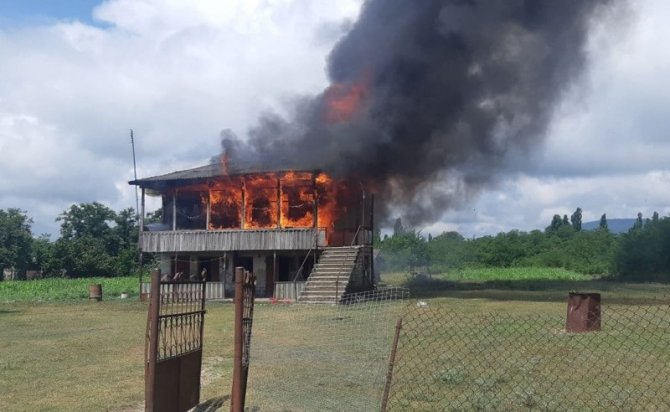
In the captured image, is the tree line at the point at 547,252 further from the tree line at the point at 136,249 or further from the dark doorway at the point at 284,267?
the dark doorway at the point at 284,267

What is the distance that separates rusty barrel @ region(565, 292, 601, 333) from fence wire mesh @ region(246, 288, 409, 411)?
419cm

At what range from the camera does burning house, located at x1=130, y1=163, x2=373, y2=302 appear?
3191 cm

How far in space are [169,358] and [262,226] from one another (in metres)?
27.3

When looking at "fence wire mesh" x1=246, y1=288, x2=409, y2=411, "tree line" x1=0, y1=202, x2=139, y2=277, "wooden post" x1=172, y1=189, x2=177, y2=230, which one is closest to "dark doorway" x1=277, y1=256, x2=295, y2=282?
"wooden post" x1=172, y1=189, x2=177, y2=230

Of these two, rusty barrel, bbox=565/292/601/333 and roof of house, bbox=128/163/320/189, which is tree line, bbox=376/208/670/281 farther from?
rusty barrel, bbox=565/292/601/333

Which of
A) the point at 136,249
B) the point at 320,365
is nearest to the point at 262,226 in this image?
the point at 320,365

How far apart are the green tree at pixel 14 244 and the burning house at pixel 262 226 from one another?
1796 inches

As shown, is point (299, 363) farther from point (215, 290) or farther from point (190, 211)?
point (190, 211)

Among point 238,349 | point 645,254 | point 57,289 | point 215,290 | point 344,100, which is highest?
point 344,100

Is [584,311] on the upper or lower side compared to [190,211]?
lower

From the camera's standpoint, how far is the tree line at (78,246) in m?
72.2

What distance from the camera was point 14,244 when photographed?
75375mm

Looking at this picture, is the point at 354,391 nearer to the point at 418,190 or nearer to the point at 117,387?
the point at 117,387

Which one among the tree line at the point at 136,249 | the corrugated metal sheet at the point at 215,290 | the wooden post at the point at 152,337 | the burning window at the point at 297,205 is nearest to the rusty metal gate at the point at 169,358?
the wooden post at the point at 152,337
